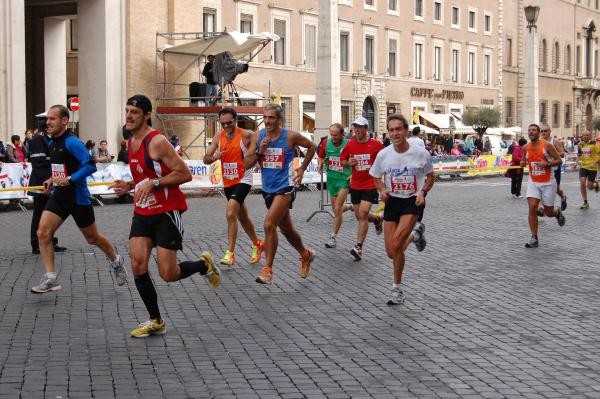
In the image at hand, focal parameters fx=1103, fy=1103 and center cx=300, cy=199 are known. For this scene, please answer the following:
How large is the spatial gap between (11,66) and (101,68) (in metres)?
3.81

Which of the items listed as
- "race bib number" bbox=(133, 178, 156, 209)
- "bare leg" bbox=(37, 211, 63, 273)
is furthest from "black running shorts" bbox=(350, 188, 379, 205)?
"race bib number" bbox=(133, 178, 156, 209)

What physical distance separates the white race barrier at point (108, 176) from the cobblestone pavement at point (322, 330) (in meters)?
7.23

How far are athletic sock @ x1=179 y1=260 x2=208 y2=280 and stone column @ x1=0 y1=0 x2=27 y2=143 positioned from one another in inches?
790

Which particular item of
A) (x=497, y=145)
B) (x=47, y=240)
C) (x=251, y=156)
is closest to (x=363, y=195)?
(x=251, y=156)

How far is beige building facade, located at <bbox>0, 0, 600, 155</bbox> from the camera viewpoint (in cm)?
3158

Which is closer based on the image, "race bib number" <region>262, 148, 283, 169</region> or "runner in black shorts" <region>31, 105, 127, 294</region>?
"runner in black shorts" <region>31, 105, 127, 294</region>

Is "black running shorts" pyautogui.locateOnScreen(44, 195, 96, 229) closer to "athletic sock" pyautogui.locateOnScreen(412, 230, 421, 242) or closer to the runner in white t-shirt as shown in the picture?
the runner in white t-shirt

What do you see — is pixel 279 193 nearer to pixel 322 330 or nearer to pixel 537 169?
pixel 322 330

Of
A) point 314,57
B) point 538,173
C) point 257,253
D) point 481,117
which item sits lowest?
point 257,253

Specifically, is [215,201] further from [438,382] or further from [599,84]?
[599,84]

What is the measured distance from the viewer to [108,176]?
25.2 m

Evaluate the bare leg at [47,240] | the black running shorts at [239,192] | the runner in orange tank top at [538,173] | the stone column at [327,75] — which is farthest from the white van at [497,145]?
the bare leg at [47,240]

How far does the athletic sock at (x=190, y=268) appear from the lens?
28.2ft

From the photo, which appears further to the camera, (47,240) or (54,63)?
(54,63)
